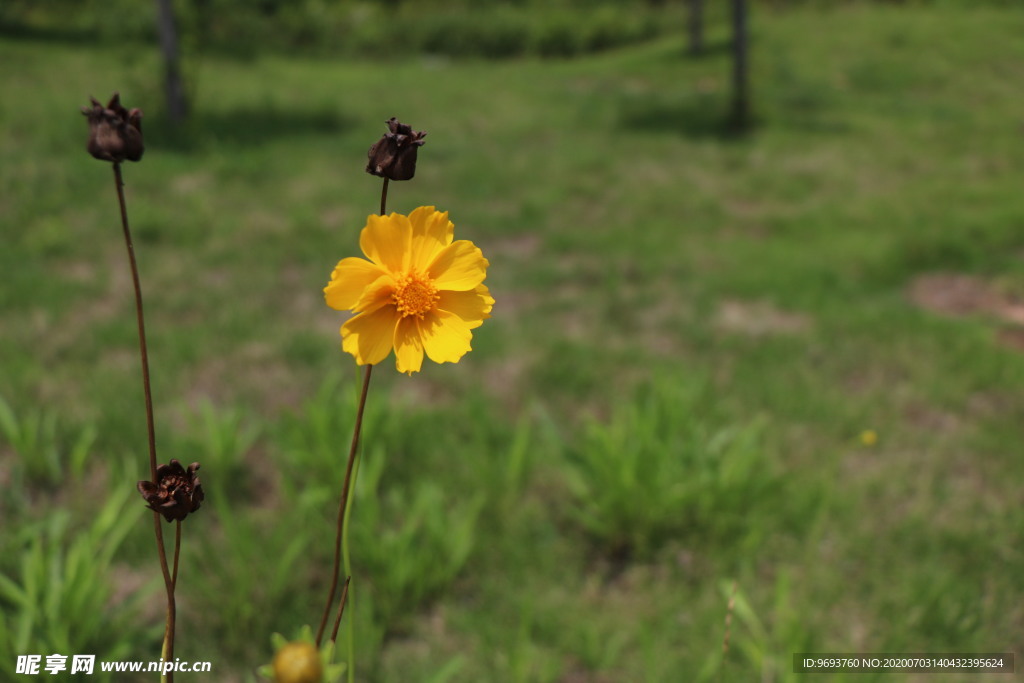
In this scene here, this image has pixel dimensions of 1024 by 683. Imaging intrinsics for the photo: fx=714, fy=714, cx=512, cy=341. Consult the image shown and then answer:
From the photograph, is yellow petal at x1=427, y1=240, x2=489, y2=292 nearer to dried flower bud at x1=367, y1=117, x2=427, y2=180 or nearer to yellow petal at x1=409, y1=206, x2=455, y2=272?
yellow petal at x1=409, y1=206, x2=455, y2=272

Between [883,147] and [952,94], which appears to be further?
[952,94]

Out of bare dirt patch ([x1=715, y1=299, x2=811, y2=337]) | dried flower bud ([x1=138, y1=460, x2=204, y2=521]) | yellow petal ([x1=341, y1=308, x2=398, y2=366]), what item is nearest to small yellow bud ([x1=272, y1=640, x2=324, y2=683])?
dried flower bud ([x1=138, y1=460, x2=204, y2=521])

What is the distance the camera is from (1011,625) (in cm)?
185

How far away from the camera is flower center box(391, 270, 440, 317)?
0.87 m

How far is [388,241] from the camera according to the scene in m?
0.84

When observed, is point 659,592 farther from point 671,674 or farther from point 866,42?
point 866,42

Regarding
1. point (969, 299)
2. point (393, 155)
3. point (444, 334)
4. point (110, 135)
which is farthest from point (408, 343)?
point (969, 299)

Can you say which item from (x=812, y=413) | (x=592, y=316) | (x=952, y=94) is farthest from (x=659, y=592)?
(x=952, y=94)

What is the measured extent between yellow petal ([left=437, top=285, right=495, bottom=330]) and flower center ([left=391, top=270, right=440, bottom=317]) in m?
0.03

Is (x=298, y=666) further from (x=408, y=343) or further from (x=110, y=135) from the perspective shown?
(x=110, y=135)

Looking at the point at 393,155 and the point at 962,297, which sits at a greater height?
the point at 393,155

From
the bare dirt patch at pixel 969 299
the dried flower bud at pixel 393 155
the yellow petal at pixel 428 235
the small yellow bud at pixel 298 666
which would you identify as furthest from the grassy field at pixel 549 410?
the dried flower bud at pixel 393 155

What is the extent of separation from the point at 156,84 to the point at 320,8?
9.10 metres

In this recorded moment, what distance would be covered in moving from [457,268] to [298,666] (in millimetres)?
468
